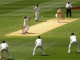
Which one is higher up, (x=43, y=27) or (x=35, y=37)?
(x=43, y=27)

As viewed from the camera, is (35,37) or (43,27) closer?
(35,37)

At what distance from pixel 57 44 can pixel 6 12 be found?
29.6 m

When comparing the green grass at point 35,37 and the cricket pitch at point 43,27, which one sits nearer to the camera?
the green grass at point 35,37

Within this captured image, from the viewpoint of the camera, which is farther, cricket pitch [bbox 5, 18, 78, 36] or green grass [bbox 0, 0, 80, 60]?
cricket pitch [bbox 5, 18, 78, 36]

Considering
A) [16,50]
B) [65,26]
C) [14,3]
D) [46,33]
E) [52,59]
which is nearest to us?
[52,59]

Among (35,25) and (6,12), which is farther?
(6,12)

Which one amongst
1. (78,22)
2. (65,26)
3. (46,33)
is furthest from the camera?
(78,22)

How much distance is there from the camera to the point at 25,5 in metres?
76.8

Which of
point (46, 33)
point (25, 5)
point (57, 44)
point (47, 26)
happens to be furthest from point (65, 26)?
point (25, 5)

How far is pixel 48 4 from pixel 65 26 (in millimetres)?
27764

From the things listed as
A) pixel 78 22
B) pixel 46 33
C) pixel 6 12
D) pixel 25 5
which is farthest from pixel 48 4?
pixel 46 33

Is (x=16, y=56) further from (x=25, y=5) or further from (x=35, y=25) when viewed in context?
(x=25, y=5)

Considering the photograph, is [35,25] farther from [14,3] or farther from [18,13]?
[14,3]

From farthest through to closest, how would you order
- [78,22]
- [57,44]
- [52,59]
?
[78,22]
[57,44]
[52,59]
